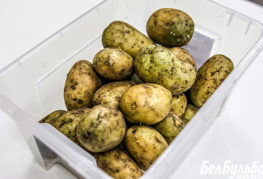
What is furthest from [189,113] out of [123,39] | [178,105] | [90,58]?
[90,58]

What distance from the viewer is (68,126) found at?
67 centimetres

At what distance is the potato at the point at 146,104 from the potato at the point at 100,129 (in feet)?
0.17

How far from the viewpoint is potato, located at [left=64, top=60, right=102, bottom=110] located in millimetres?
748

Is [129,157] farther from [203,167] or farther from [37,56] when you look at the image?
[37,56]

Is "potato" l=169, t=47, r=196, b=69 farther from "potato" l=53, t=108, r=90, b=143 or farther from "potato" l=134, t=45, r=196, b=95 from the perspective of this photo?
"potato" l=53, t=108, r=90, b=143

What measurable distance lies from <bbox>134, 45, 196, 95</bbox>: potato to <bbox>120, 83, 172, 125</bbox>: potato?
46mm

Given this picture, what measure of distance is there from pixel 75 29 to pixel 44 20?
1.20 ft

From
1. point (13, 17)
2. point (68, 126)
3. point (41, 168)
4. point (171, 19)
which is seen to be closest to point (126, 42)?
point (171, 19)

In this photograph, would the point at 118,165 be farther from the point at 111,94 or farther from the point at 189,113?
the point at 189,113

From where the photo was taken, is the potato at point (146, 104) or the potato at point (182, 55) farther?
the potato at point (182, 55)

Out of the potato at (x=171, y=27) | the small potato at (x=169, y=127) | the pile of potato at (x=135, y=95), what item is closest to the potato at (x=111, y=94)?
the pile of potato at (x=135, y=95)

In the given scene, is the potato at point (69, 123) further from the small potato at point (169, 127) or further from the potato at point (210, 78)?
the potato at point (210, 78)

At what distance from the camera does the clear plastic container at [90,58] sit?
578 millimetres

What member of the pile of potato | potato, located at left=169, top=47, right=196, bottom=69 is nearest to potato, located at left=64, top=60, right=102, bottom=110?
the pile of potato
